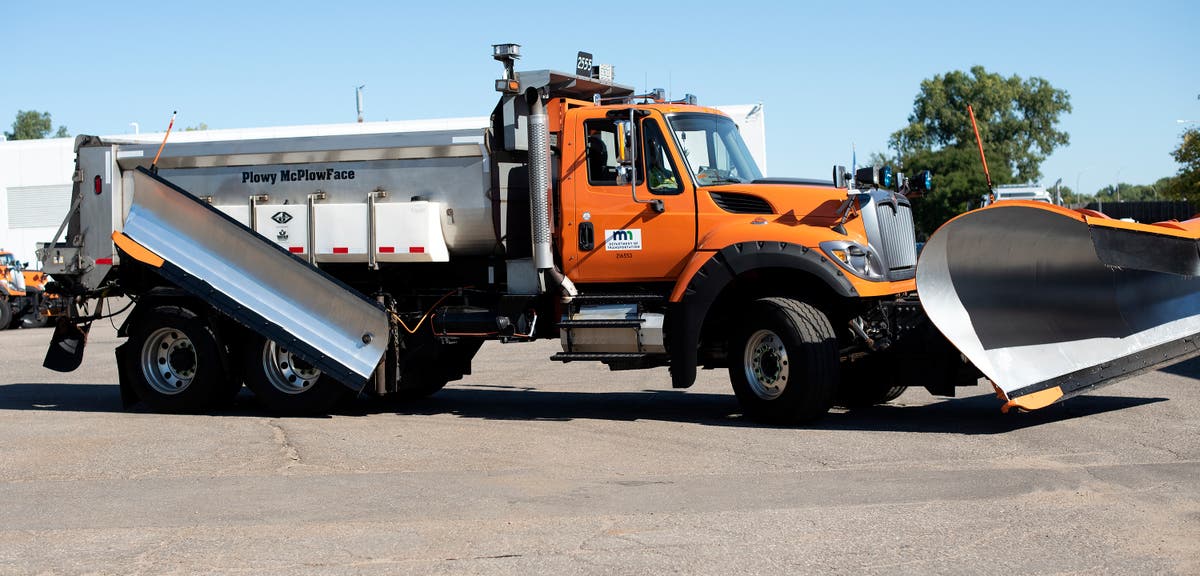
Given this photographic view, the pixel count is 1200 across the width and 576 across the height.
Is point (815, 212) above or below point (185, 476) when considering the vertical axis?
above

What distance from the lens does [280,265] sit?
12.6m

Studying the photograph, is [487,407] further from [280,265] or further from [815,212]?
[815,212]

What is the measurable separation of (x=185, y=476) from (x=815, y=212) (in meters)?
5.54

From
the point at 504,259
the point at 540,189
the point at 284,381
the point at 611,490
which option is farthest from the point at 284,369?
the point at 611,490

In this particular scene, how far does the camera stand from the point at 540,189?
1188cm

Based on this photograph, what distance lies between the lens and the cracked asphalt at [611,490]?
648 cm

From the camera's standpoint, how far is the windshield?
11.6 m

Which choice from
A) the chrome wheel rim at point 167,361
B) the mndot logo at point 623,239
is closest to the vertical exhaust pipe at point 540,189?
the mndot logo at point 623,239

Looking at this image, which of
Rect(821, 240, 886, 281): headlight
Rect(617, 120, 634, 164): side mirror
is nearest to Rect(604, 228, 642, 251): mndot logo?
Rect(617, 120, 634, 164): side mirror

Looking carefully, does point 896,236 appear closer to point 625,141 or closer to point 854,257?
point 854,257

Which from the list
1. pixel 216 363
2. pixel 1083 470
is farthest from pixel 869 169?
pixel 216 363

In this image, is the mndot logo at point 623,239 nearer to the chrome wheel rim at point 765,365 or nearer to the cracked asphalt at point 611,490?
the chrome wheel rim at point 765,365

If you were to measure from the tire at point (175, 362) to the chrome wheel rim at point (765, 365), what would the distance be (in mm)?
5260

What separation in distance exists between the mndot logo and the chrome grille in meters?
2.13
